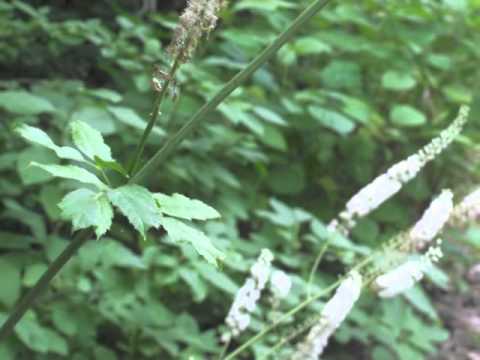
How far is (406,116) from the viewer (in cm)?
316

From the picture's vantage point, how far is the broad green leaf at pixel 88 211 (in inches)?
27.6

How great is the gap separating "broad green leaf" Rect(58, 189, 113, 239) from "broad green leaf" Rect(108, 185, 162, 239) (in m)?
0.01

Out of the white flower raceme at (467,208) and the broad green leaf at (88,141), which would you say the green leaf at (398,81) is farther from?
the broad green leaf at (88,141)

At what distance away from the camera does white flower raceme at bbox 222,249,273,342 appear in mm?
1219

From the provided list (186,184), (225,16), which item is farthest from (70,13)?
(186,184)

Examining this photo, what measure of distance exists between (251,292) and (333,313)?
0.21 metres

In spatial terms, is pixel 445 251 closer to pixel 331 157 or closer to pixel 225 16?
pixel 331 157

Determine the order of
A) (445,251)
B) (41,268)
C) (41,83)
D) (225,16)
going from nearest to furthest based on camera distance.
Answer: (41,268)
(41,83)
(225,16)
(445,251)

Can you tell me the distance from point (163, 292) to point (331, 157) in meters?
1.23

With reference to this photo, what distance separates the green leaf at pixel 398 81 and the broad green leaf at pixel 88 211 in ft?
8.20

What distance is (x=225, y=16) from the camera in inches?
135

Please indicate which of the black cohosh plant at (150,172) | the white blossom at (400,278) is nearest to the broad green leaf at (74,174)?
the black cohosh plant at (150,172)

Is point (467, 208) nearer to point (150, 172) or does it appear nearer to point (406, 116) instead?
point (150, 172)

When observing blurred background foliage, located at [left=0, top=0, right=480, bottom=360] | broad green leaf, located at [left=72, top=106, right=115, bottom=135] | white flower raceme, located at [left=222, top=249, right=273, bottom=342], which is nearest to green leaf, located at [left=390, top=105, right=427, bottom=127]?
blurred background foliage, located at [left=0, top=0, right=480, bottom=360]
